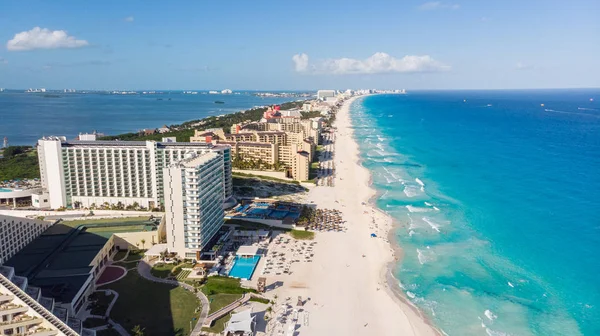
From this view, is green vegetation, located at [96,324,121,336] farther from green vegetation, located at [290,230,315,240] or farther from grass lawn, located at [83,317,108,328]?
green vegetation, located at [290,230,315,240]

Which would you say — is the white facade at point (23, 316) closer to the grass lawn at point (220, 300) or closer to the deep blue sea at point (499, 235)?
the grass lawn at point (220, 300)

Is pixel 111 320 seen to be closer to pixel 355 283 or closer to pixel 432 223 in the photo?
pixel 355 283

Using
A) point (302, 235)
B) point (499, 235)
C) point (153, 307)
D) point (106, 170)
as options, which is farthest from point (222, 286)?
point (499, 235)

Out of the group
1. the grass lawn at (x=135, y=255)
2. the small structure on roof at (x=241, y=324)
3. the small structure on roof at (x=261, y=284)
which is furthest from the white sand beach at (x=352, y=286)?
the grass lawn at (x=135, y=255)

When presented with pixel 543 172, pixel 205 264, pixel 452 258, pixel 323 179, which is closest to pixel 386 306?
pixel 452 258

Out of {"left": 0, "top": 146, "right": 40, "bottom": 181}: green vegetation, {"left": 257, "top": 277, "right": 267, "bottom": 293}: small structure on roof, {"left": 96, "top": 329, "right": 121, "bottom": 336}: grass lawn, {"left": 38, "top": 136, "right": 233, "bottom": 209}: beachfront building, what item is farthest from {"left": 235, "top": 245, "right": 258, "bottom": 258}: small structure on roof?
{"left": 0, "top": 146, "right": 40, "bottom": 181}: green vegetation

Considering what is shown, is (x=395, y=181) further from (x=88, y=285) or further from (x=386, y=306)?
(x=88, y=285)

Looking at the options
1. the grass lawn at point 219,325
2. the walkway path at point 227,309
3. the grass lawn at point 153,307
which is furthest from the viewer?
the walkway path at point 227,309
